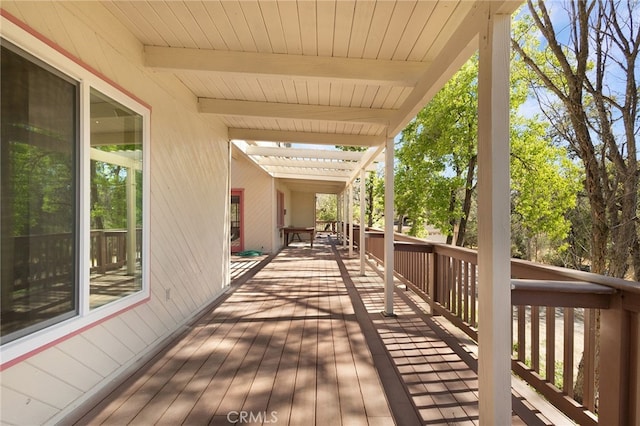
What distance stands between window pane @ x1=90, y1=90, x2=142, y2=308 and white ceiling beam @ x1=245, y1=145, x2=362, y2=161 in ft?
12.0

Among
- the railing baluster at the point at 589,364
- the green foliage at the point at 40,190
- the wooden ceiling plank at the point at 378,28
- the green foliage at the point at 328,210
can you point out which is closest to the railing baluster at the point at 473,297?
the railing baluster at the point at 589,364

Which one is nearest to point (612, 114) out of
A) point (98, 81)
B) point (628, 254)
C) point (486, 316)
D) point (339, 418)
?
point (628, 254)

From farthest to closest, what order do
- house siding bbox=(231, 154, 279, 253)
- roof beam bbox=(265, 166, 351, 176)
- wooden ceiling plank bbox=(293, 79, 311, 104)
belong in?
house siding bbox=(231, 154, 279, 253), roof beam bbox=(265, 166, 351, 176), wooden ceiling plank bbox=(293, 79, 311, 104)

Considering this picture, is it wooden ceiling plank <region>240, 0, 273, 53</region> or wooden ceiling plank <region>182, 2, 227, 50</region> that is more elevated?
wooden ceiling plank <region>182, 2, 227, 50</region>

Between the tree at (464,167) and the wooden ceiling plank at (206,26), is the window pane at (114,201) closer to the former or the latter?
the wooden ceiling plank at (206,26)

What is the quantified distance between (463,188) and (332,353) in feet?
29.6

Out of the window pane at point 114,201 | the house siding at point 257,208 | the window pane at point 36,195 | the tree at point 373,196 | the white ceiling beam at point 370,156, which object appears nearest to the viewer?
the window pane at point 36,195

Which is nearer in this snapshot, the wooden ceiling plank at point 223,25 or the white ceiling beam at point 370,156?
the wooden ceiling plank at point 223,25

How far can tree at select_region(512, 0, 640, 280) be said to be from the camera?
3.90 meters

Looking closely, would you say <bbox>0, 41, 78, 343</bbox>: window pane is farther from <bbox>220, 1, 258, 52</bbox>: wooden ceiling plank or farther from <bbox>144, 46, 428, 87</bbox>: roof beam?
<bbox>220, 1, 258, 52</bbox>: wooden ceiling plank

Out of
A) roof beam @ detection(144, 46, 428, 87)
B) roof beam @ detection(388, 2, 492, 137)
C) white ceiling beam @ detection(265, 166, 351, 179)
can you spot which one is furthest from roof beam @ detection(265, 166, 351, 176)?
roof beam @ detection(144, 46, 428, 87)

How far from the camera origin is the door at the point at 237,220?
10070 mm

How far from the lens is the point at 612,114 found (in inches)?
173

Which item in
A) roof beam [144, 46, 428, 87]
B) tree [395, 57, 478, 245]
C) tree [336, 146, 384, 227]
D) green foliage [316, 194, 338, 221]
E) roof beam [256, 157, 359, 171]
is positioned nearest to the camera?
roof beam [144, 46, 428, 87]
